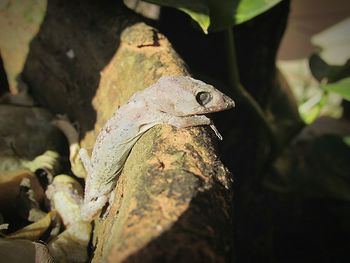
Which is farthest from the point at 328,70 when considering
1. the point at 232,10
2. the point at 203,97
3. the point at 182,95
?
the point at 182,95

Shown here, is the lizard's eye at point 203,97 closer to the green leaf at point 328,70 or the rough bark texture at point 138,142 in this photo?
the rough bark texture at point 138,142

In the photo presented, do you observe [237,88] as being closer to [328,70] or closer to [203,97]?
[328,70]

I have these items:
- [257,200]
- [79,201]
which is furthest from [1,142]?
[257,200]

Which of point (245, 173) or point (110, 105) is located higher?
point (110, 105)

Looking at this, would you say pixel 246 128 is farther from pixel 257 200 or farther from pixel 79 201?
pixel 79 201

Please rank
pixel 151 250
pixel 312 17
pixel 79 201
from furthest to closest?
pixel 312 17, pixel 79 201, pixel 151 250

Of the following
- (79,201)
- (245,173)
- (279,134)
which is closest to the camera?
(79,201)

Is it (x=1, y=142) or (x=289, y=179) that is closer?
(x=1, y=142)

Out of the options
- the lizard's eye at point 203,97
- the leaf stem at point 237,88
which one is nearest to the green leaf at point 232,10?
the leaf stem at point 237,88
